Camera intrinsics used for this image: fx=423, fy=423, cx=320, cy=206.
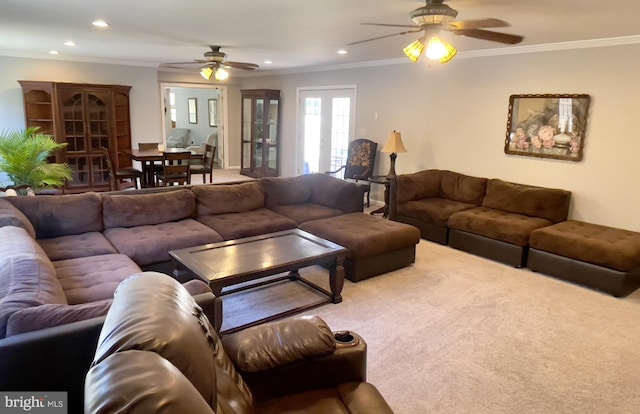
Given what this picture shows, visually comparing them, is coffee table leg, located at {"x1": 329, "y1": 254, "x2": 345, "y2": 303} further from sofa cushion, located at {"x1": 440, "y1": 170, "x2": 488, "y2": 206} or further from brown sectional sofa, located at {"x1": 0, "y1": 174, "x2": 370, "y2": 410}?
sofa cushion, located at {"x1": 440, "y1": 170, "x2": 488, "y2": 206}

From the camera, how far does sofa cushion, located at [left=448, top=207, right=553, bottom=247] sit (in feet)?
14.4

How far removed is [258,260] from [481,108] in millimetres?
3856

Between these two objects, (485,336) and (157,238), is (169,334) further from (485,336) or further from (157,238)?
(157,238)

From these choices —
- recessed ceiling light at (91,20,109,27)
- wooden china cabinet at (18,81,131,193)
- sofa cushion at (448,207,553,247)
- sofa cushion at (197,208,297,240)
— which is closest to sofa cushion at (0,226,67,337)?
sofa cushion at (197,208,297,240)

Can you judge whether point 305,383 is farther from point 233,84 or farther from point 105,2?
point 233,84

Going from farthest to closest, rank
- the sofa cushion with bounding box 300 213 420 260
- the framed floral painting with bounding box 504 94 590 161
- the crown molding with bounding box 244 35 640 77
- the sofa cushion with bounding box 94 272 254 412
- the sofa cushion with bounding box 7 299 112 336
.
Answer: the framed floral painting with bounding box 504 94 590 161
the crown molding with bounding box 244 35 640 77
the sofa cushion with bounding box 300 213 420 260
the sofa cushion with bounding box 7 299 112 336
the sofa cushion with bounding box 94 272 254 412

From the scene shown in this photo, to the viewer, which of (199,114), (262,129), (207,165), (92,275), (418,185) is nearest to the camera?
(92,275)

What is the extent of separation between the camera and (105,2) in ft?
10.8

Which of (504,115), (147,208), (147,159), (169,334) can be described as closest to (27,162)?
(147,208)

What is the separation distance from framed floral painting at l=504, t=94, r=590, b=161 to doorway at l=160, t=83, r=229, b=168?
696 centimetres

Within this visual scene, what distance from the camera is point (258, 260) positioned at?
316 cm

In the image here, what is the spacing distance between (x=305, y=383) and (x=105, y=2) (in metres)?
3.24

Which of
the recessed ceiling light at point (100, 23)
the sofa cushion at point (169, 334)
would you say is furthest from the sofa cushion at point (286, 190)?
the sofa cushion at point (169, 334)

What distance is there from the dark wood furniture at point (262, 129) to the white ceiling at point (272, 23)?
286 centimetres
